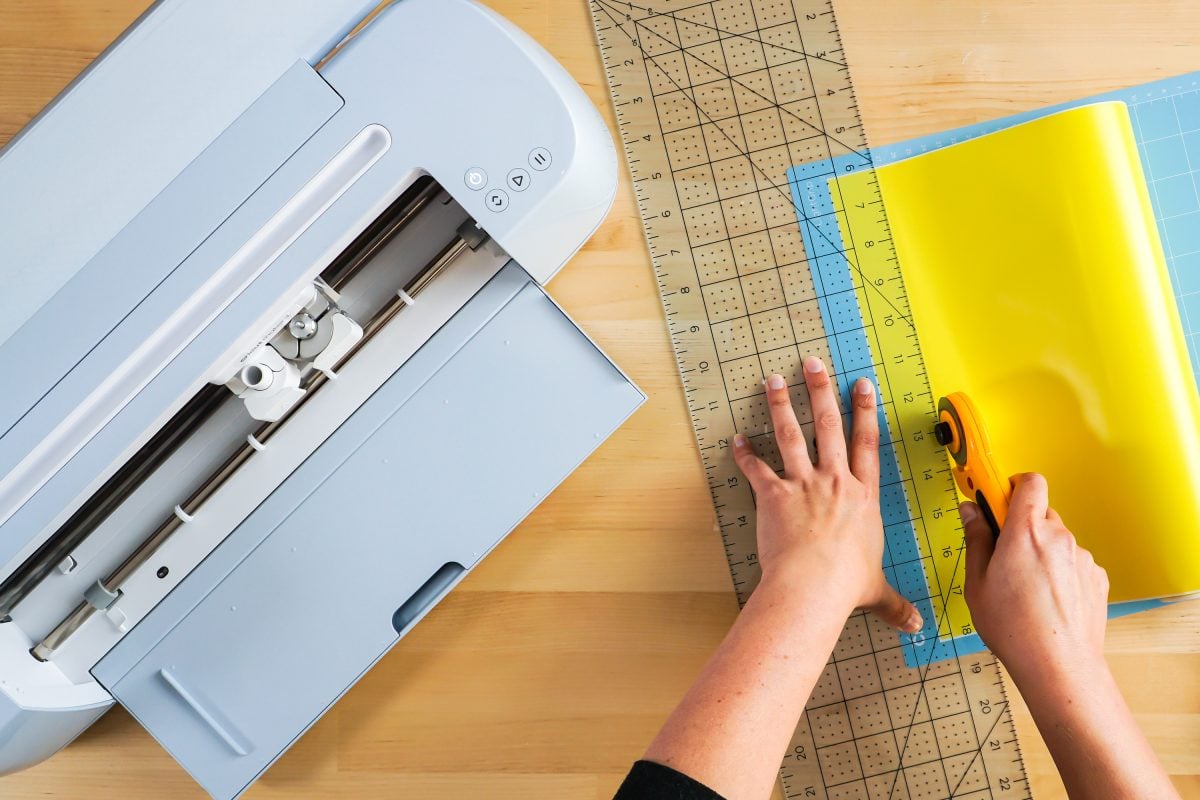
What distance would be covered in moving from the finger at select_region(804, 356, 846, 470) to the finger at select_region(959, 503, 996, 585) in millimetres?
130

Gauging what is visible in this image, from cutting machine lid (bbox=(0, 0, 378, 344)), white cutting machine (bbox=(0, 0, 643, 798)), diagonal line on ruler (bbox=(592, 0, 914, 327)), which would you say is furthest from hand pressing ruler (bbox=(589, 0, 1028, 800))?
cutting machine lid (bbox=(0, 0, 378, 344))

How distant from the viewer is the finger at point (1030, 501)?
2.42 ft

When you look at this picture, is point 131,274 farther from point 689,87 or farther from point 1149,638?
point 1149,638

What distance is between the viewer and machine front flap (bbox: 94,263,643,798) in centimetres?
64

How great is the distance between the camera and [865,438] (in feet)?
2.54

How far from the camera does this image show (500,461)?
65 cm

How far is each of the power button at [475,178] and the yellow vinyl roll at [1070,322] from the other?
431 mm

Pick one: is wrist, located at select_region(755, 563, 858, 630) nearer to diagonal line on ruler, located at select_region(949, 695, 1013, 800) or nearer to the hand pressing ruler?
the hand pressing ruler

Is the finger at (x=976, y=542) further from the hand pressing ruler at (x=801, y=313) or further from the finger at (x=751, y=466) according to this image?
the finger at (x=751, y=466)

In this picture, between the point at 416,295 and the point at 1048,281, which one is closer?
the point at 416,295

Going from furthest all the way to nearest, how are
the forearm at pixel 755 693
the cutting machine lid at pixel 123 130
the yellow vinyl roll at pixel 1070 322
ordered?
the yellow vinyl roll at pixel 1070 322 → the forearm at pixel 755 693 → the cutting machine lid at pixel 123 130

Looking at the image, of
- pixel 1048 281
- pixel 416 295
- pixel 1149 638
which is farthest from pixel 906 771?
pixel 416 295

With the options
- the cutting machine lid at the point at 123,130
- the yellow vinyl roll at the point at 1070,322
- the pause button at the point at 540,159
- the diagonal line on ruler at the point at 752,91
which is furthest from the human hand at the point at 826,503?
the cutting machine lid at the point at 123,130

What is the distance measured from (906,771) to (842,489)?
0.94 ft
